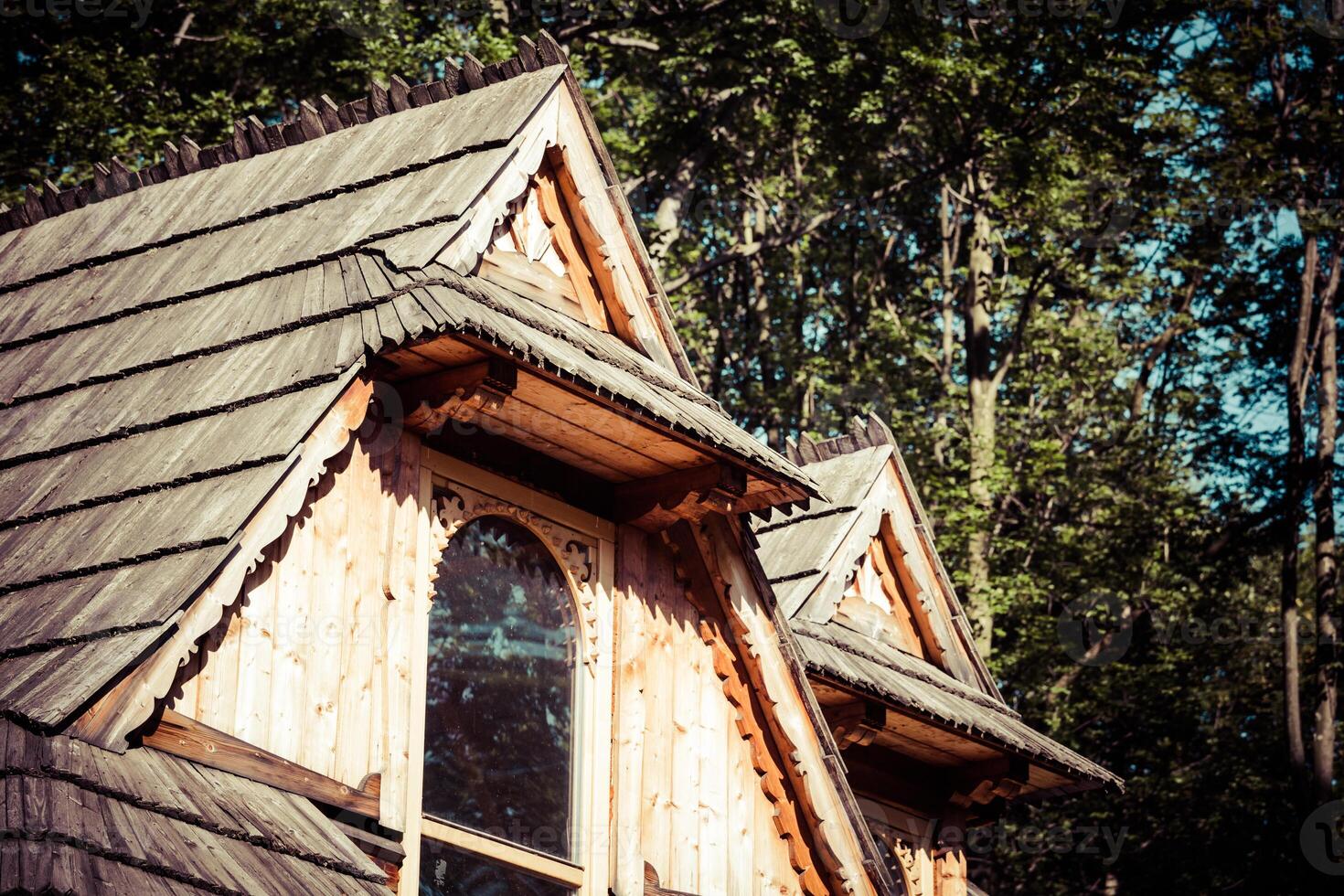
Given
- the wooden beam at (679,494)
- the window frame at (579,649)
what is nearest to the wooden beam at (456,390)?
the window frame at (579,649)

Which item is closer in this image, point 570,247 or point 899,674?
point 570,247

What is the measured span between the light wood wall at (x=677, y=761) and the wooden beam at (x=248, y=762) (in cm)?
192

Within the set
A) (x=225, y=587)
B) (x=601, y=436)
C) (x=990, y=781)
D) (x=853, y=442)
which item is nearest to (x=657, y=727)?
(x=601, y=436)

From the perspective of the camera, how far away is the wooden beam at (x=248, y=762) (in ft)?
24.1

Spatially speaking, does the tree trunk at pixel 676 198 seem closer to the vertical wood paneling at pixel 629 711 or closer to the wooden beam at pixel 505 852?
the vertical wood paneling at pixel 629 711

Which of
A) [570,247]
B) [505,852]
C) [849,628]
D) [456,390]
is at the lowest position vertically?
[505,852]

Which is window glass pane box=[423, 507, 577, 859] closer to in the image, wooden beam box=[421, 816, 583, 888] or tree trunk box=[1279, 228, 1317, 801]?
wooden beam box=[421, 816, 583, 888]

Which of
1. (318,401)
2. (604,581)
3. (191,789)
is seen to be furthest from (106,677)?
(604,581)

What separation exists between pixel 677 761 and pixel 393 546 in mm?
2226

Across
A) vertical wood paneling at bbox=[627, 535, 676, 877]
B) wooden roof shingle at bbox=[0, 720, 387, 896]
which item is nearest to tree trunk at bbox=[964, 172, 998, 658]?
vertical wood paneling at bbox=[627, 535, 676, 877]

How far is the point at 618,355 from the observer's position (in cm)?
1002

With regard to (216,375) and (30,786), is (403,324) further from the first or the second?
(30,786)

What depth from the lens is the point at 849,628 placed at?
543 inches

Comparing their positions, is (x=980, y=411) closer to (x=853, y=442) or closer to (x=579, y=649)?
(x=853, y=442)
